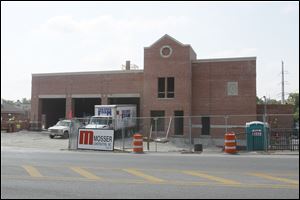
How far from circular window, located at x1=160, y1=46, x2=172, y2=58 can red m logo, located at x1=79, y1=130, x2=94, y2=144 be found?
19036mm

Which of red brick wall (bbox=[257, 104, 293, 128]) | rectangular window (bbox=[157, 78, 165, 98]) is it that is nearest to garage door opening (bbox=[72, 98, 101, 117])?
rectangular window (bbox=[157, 78, 165, 98])

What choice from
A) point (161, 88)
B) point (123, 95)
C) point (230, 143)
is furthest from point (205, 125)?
point (230, 143)

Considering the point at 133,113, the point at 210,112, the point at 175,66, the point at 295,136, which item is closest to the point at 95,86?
the point at 133,113

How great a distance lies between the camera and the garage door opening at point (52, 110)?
164 ft

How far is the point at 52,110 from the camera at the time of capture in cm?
5206

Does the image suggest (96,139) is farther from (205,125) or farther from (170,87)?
(205,125)

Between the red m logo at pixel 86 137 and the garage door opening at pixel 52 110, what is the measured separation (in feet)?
87.7

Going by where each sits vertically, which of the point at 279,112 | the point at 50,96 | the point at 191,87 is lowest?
the point at 279,112

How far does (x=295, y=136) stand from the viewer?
869 inches

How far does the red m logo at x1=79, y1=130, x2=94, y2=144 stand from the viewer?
23869 millimetres

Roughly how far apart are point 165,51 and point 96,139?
19.6 metres

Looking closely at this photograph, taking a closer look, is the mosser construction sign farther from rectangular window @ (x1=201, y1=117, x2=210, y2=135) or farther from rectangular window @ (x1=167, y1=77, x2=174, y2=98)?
rectangular window @ (x1=201, y1=117, x2=210, y2=135)

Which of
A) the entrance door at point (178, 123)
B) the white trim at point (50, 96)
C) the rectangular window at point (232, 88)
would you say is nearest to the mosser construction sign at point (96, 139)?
the entrance door at point (178, 123)

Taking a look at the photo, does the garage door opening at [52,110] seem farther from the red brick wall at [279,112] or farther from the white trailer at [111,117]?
the red brick wall at [279,112]
